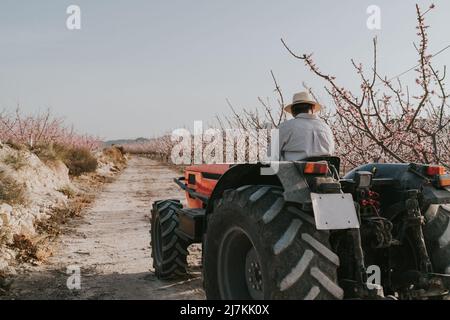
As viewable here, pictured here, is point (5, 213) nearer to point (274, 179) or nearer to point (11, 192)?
point (11, 192)

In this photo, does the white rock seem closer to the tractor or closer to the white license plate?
the tractor

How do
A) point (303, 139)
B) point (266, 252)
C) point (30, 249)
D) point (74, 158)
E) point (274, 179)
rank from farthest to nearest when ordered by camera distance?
1. point (74, 158)
2. point (30, 249)
3. point (303, 139)
4. point (274, 179)
5. point (266, 252)

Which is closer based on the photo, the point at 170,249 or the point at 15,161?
the point at 170,249

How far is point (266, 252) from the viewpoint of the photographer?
248 centimetres

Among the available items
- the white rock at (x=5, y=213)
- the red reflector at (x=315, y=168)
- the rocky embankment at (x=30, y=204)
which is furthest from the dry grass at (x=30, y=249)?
the red reflector at (x=315, y=168)

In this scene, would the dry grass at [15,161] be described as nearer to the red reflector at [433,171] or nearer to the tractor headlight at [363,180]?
the tractor headlight at [363,180]

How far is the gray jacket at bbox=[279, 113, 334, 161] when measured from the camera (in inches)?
133

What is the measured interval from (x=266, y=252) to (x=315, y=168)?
0.64 meters

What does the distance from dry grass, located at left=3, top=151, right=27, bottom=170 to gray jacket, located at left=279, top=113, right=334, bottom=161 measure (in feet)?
28.4

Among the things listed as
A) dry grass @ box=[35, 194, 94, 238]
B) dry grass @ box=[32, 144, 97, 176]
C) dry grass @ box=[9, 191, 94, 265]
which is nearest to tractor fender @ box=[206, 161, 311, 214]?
dry grass @ box=[9, 191, 94, 265]

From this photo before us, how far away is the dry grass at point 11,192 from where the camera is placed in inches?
301

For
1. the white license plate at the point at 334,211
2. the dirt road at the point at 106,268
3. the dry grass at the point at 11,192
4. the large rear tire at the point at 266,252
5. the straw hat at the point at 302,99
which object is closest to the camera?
the large rear tire at the point at 266,252

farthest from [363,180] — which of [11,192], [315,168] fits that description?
[11,192]
